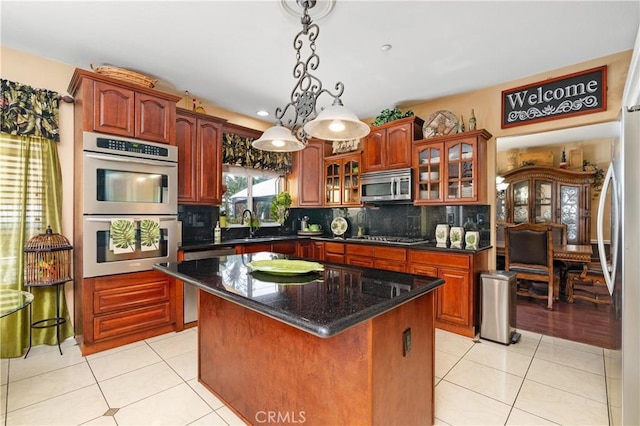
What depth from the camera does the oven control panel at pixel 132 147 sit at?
2.71m

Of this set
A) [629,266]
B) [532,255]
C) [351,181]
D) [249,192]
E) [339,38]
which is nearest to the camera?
[629,266]

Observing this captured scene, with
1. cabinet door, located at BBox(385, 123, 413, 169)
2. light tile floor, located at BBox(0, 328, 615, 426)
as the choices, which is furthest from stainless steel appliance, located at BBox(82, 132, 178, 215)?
cabinet door, located at BBox(385, 123, 413, 169)

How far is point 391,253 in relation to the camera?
362 centimetres

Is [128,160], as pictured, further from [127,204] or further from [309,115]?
[309,115]

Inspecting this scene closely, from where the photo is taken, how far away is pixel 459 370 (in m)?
2.48

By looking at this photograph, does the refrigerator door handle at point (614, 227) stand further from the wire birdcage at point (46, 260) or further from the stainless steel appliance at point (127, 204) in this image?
the wire birdcage at point (46, 260)

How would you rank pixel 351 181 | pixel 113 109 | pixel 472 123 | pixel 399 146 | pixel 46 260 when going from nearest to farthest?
1. pixel 46 260
2. pixel 113 109
3. pixel 472 123
4. pixel 399 146
5. pixel 351 181

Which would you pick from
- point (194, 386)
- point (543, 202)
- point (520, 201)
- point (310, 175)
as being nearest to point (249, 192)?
point (310, 175)

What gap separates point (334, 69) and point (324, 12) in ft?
2.95

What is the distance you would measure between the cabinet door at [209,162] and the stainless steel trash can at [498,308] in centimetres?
312

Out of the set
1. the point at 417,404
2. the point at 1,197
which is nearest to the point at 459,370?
the point at 417,404

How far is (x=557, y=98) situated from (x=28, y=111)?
4.90 metres

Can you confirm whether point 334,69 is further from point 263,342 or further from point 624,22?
point 263,342

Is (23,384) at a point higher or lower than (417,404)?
lower
